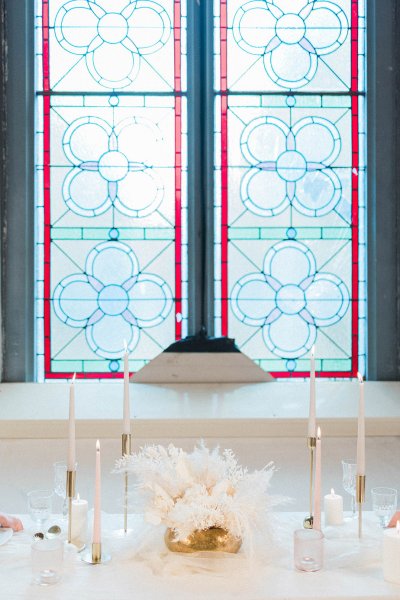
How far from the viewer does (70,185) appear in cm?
408

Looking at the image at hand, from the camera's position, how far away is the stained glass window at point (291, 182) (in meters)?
4.09

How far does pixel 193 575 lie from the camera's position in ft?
4.45

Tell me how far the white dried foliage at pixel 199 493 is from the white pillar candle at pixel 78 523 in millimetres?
133

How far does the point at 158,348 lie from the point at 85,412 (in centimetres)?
82

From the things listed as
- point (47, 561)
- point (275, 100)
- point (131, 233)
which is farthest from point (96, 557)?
point (275, 100)

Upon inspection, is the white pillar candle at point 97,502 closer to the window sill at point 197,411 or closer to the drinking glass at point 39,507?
the drinking glass at point 39,507

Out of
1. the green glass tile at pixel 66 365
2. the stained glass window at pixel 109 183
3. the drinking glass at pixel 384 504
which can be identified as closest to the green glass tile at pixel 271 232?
the stained glass window at pixel 109 183

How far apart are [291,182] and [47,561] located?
9.94ft

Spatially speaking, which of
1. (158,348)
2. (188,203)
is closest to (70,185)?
(188,203)

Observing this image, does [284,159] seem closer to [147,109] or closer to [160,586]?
[147,109]

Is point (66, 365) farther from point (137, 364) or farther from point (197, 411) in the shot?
point (197, 411)

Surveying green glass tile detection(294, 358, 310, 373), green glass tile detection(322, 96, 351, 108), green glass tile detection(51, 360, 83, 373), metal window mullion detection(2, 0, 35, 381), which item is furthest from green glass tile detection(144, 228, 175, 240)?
green glass tile detection(322, 96, 351, 108)

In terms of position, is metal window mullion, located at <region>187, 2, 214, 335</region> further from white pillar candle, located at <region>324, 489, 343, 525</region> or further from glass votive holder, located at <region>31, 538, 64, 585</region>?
glass votive holder, located at <region>31, 538, 64, 585</region>

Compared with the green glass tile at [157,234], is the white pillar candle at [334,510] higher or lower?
lower
